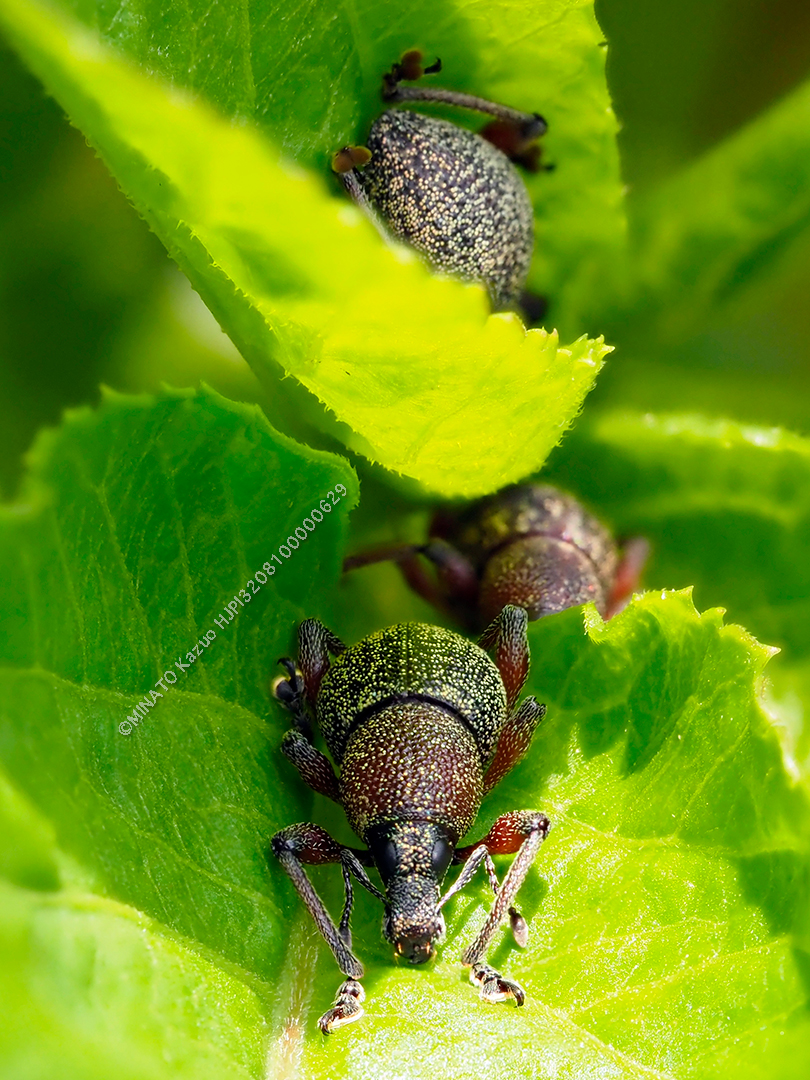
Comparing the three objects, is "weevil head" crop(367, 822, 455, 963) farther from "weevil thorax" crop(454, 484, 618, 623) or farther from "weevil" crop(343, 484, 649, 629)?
"weevil thorax" crop(454, 484, 618, 623)

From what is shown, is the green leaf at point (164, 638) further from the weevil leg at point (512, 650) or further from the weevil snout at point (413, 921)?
the weevil leg at point (512, 650)

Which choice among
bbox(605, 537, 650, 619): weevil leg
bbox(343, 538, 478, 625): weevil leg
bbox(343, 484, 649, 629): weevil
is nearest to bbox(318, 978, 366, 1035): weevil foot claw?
bbox(343, 538, 478, 625): weevil leg

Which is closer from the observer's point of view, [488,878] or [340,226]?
[340,226]

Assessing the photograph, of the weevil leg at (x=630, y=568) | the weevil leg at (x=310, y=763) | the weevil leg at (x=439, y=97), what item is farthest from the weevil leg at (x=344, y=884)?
the weevil leg at (x=439, y=97)

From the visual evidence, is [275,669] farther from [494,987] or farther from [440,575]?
[440,575]

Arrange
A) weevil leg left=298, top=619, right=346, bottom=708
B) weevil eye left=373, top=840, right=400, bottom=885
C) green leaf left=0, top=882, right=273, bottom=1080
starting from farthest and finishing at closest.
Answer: weevil leg left=298, top=619, right=346, bottom=708
weevil eye left=373, top=840, right=400, bottom=885
green leaf left=0, top=882, right=273, bottom=1080

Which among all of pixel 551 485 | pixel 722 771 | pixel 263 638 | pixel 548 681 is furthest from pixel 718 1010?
→ pixel 551 485

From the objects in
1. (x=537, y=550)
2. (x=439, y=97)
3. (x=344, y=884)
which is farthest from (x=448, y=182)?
(x=344, y=884)
